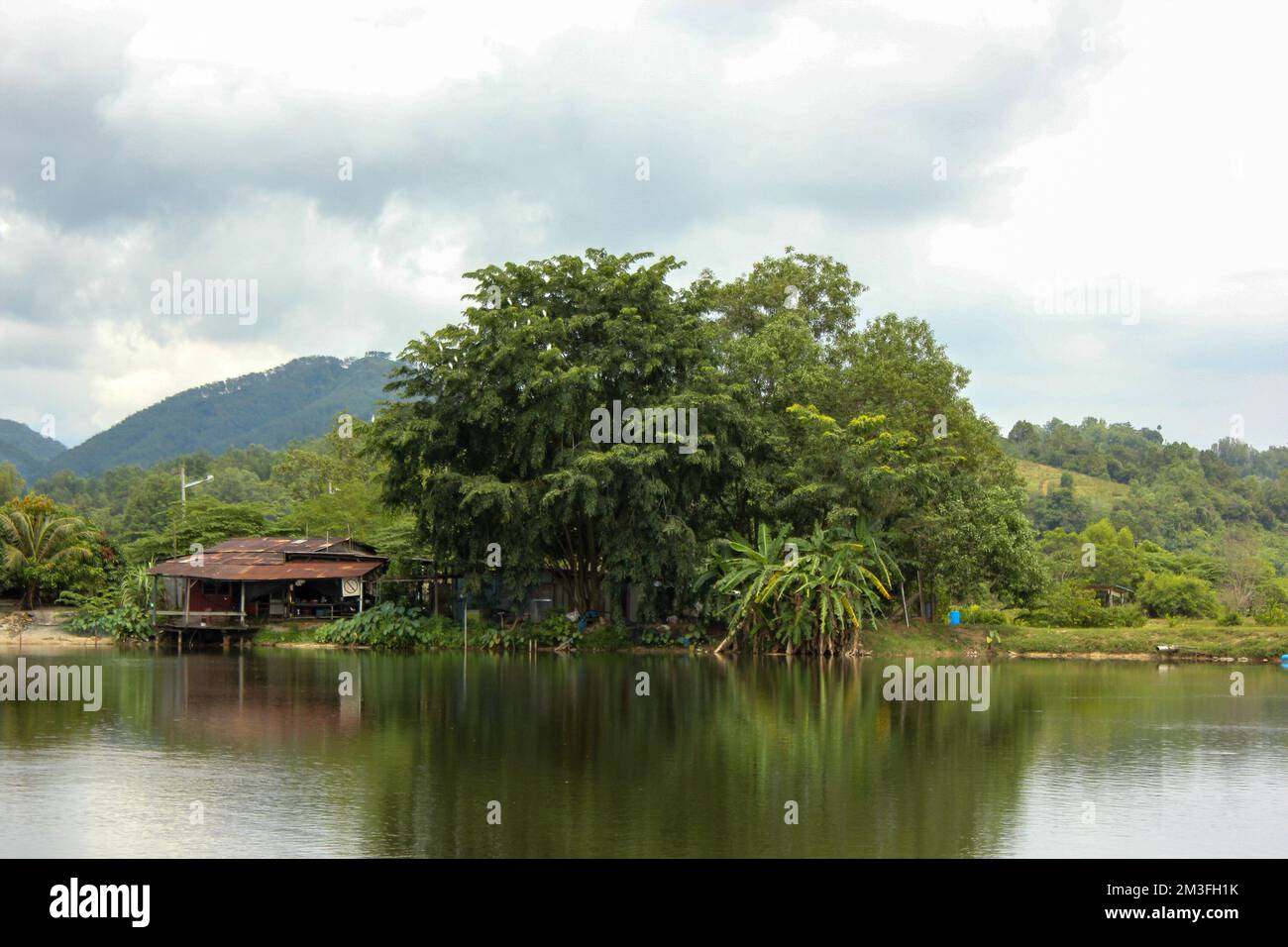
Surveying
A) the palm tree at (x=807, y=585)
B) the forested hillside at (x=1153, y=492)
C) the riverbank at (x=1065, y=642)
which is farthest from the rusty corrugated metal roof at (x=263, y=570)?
the forested hillside at (x=1153, y=492)

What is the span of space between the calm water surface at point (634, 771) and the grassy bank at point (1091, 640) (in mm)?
8009

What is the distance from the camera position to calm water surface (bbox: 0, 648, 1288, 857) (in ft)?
35.4

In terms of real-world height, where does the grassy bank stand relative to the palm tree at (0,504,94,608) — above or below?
below

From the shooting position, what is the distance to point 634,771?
46.1 ft

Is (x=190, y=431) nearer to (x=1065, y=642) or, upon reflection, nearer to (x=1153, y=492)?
(x=1153, y=492)

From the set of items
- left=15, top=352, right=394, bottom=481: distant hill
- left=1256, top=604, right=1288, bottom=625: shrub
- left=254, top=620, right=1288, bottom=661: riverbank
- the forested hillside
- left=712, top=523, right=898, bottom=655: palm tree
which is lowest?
left=254, top=620, right=1288, bottom=661: riverbank

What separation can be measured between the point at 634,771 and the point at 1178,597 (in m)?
34.2

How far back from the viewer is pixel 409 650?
3359 centimetres

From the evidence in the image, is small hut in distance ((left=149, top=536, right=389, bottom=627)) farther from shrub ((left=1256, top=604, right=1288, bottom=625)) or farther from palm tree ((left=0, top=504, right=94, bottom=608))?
shrub ((left=1256, top=604, right=1288, bottom=625))

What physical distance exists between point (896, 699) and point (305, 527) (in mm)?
29695

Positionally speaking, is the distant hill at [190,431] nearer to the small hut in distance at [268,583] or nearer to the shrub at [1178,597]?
the small hut in distance at [268,583]

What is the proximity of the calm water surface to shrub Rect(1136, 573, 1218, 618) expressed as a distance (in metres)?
19.2

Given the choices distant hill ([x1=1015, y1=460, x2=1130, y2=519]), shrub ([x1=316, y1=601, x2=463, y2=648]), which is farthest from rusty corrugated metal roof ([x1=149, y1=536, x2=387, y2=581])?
distant hill ([x1=1015, y1=460, x2=1130, y2=519])
